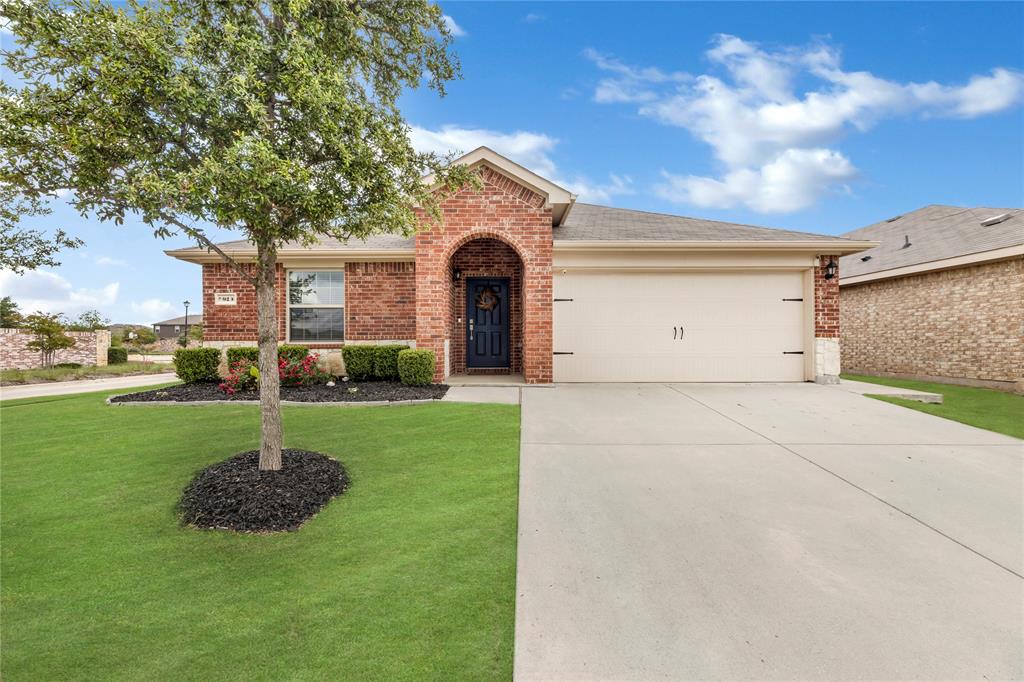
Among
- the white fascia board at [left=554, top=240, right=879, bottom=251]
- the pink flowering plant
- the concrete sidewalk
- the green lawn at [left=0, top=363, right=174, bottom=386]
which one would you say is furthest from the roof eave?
the green lawn at [left=0, top=363, right=174, bottom=386]

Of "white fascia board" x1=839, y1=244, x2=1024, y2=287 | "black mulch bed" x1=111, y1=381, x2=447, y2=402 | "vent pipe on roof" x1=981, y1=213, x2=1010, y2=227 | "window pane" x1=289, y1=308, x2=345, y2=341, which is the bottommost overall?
"black mulch bed" x1=111, y1=381, x2=447, y2=402

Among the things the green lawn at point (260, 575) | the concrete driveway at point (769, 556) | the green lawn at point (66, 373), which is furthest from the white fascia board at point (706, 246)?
the green lawn at point (66, 373)

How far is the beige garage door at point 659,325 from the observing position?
9.75 meters

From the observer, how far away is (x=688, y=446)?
5.12 metres

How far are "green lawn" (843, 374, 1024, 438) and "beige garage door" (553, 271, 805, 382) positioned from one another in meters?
2.51

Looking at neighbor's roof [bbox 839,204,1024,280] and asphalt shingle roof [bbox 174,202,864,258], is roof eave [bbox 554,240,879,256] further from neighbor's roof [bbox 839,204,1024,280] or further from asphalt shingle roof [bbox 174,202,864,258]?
neighbor's roof [bbox 839,204,1024,280]

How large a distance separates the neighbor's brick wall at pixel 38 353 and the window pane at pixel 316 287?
53.9ft

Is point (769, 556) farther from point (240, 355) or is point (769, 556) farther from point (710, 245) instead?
point (240, 355)

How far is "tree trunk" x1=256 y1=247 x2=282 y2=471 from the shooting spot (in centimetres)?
396

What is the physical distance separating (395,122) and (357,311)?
689 cm

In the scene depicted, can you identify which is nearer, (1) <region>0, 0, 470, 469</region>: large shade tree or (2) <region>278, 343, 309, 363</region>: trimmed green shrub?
(1) <region>0, 0, 470, 469</region>: large shade tree


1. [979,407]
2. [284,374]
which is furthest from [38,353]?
[979,407]

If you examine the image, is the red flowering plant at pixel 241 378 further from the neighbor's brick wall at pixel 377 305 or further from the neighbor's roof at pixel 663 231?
the neighbor's roof at pixel 663 231

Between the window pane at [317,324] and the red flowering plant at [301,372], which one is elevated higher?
the window pane at [317,324]
